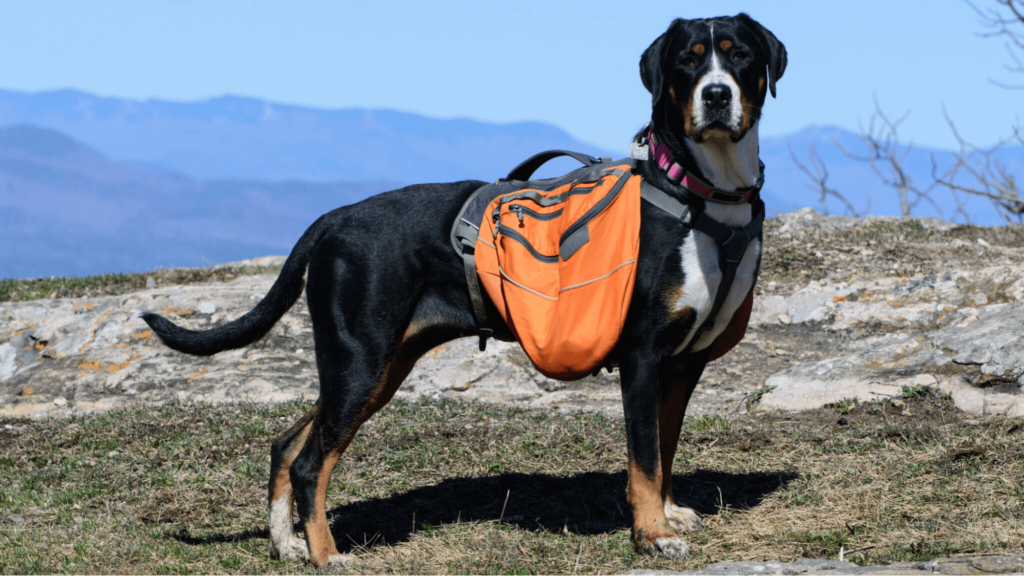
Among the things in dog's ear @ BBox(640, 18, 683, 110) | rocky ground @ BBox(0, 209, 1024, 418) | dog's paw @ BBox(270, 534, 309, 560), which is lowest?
dog's paw @ BBox(270, 534, 309, 560)

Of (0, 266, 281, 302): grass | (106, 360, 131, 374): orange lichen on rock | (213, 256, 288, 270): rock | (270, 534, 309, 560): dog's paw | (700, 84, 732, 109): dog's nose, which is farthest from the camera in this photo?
(213, 256, 288, 270): rock

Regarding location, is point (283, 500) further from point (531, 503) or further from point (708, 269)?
point (708, 269)

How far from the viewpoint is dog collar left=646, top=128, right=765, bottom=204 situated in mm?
3826

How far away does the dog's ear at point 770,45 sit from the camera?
3.83 m

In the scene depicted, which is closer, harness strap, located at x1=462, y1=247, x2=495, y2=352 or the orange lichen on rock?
harness strap, located at x1=462, y1=247, x2=495, y2=352

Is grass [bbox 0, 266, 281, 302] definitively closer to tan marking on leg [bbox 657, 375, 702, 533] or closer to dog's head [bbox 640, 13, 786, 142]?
tan marking on leg [bbox 657, 375, 702, 533]

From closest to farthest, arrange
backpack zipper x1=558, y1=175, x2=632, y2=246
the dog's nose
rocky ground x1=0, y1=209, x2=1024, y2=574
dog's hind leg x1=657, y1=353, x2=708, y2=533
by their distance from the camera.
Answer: the dog's nose < backpack zipper x1=558, y1=175, x2=632, y2=246 < dog's hind leg x1=657, y1=353, x2=708, y2=533 < rocky ground x1=0, y1=209, x2=1024, y2=574

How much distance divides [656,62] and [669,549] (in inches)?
82.9

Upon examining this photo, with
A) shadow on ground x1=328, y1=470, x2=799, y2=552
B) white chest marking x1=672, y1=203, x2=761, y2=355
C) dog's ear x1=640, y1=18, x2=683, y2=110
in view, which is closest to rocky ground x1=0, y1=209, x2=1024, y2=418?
shadow on ground x1=328, y1=470, x2=799, y2=552

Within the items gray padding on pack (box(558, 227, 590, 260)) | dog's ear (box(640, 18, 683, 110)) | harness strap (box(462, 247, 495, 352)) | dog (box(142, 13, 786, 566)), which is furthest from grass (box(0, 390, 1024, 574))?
dog's ear (box(640, 18, 683, 110))

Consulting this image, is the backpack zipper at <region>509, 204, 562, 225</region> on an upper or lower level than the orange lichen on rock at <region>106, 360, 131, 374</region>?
upper

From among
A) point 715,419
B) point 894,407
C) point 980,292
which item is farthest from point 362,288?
point 980,292

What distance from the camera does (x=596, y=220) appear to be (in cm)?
395

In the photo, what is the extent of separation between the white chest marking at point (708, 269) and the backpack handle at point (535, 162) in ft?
2.69
